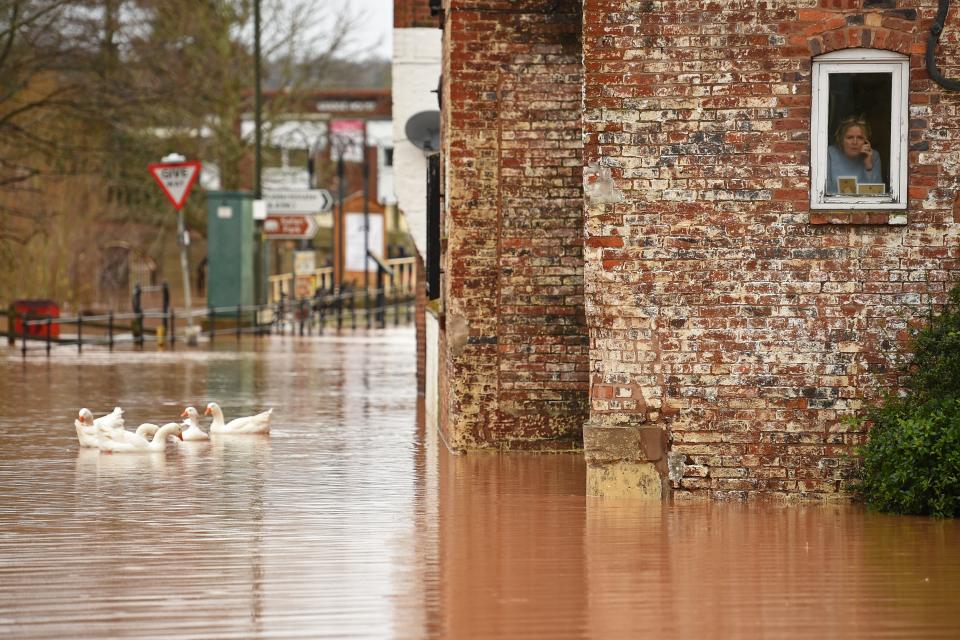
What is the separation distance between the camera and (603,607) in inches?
308

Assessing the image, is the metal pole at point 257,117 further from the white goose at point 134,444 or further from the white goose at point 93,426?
the white goose at point 134,444

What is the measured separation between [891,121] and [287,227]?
89.5ft

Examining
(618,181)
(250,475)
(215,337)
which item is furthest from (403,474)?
(215,337)

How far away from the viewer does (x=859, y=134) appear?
35.7ft

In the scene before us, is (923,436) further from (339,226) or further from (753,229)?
(339,226)

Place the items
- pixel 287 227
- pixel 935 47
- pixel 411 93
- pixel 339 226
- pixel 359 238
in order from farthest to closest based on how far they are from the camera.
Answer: pixel 359 238 < pixel 339 226 < pixel 287 227 < pixel 411 93 < pixel 935 47

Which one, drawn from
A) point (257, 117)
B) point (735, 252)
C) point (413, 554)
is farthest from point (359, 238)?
point (413, 554)

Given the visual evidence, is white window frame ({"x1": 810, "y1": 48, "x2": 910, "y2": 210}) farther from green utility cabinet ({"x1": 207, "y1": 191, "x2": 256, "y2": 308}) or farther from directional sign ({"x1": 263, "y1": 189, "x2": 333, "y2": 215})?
green utility cabinet ({"x1": 207, "y1": 191, "x2": 256, "y2": 308})

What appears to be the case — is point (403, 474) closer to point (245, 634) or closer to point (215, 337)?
A: point (245, 634)

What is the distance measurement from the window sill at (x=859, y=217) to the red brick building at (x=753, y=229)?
0.5 inches

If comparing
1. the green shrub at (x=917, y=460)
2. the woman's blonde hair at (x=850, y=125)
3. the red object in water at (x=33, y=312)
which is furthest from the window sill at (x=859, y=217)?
the red object in water at (x=33, y=312)

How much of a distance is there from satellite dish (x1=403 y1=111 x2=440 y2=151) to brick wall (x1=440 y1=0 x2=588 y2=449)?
6403mm

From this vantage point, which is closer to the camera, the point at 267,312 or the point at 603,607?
the point at 603,607

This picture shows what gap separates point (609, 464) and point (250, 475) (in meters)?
3.07
